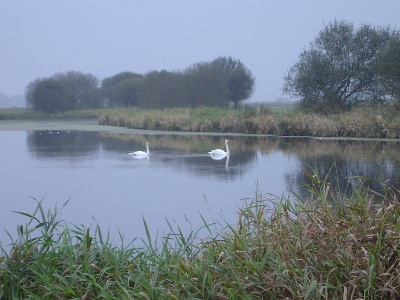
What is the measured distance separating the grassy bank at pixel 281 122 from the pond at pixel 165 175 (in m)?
1.41

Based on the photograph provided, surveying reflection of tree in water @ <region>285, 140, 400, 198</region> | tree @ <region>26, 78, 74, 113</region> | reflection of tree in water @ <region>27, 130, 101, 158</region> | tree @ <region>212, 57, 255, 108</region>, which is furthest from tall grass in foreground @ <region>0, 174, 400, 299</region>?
tree @ <region>26, 78, 74, 113</region>

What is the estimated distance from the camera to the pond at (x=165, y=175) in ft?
31.1

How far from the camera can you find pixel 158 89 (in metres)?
46.9

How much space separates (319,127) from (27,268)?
21.8 meters

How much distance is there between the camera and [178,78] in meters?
46.1

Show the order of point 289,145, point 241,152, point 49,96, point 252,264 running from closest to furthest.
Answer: point 252,264 → point 241,152 → point 289,145 → point 49,96

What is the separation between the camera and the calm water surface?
A: 9.62 metres

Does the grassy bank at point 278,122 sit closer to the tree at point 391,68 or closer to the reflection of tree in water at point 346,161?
the tree at point 391,68

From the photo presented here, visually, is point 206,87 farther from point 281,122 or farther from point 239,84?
point 281,122

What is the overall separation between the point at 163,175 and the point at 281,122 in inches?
531

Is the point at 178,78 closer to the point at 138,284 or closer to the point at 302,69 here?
the point at 302,69

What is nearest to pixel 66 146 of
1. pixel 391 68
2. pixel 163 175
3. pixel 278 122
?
pixel 278 122

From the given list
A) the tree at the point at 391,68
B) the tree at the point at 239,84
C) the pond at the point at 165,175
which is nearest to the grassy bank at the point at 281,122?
the pond at the point at 165,175

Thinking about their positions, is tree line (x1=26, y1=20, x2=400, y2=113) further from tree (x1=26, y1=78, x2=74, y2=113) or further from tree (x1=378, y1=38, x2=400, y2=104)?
tree (x1=26, y1=78, x2=74, y2=113)
